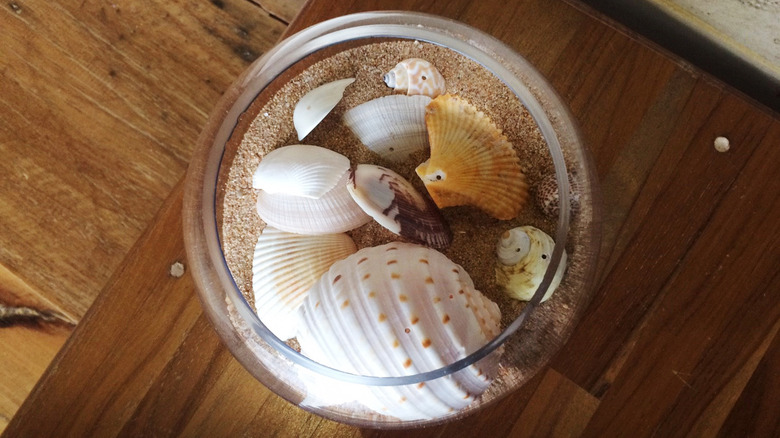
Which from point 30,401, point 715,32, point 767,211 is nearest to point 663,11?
point 715,32

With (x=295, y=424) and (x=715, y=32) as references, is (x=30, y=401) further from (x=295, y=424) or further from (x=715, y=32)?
(x=715, y=32)

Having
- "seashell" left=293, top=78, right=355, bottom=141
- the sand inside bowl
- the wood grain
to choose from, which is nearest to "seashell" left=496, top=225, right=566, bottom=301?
the sand inside bowl

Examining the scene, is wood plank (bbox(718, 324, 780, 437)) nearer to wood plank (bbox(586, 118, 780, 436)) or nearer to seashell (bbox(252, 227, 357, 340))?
wood plank (bbox(586, 118, 780, 436))

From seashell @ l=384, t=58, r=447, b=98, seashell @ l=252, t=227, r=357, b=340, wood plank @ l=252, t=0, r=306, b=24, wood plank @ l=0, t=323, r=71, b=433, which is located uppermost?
seashell @ l=384, t=58, r=447, b=98

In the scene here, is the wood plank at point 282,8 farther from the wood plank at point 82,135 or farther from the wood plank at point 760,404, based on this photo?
the wood plank at point 760,404

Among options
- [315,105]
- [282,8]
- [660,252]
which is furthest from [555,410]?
[282,8]

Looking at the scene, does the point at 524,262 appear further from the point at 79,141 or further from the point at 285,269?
the point at 79,141

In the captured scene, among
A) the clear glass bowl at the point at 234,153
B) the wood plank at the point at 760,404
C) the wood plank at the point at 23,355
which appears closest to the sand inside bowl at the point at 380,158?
the clear glass bowl at the point at 234,153
